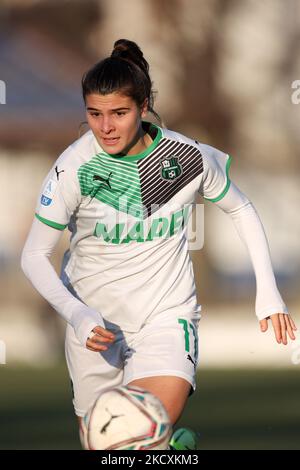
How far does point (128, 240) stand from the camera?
578 cm

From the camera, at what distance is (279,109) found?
13.4 meters

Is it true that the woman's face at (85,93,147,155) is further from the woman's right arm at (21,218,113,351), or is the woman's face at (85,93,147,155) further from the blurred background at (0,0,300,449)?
the blurred background at (0,0,300,449)

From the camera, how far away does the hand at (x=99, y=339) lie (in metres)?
5.22

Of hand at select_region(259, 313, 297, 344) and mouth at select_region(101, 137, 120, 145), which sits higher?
mouth at select_region(101, 137, 120, 145)

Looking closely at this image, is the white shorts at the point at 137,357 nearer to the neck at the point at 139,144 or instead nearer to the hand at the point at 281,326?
the hand at the point at 281,326

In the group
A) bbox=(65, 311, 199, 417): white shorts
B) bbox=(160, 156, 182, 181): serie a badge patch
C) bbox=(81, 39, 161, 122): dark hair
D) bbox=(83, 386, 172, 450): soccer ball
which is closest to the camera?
bbox=(83, 386, 172, 450): soccer ball

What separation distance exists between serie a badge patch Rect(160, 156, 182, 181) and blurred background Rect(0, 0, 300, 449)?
23.3 ft

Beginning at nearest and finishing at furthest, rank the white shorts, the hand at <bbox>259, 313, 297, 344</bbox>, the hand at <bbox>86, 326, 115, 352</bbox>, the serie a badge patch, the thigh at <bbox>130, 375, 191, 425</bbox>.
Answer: the hand at <bbox>86, 326, 115, 352</bbox>, the thigh at <bbox>130, 375, 191, 425</bbox>, the white shorts, the hand at <bbox>259, 313, 297, 344</bbox>, the serie a badge patch

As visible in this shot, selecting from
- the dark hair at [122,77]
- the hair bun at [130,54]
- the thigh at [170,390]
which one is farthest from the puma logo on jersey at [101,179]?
the thigh at [170,390]

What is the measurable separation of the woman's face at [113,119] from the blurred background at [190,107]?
24.3 ft

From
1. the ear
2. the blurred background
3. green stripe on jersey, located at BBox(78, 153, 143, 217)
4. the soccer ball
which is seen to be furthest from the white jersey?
the blurred background

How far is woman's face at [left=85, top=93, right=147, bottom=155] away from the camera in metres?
5.44

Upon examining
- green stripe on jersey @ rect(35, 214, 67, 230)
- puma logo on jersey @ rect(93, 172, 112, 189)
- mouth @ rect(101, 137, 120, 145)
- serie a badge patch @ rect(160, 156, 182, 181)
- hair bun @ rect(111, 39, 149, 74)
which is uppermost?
hair bun @ rect(111, 39, 149, 74)

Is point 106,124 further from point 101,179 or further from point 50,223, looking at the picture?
point 50,223
